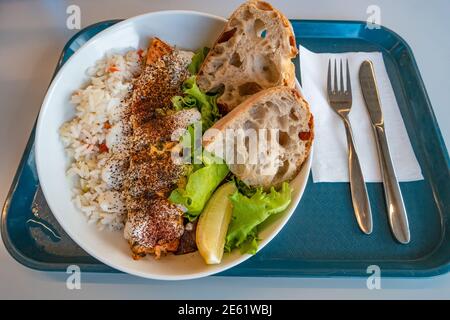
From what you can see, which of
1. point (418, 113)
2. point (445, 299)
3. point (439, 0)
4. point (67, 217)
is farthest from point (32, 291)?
point (439, 0)

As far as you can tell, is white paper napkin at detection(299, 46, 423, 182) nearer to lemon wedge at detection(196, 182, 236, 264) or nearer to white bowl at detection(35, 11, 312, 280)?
white bowl at detection(35, 11, 312, 280)

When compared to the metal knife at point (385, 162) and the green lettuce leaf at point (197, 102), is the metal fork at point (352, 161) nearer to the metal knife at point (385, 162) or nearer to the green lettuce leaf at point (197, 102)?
the metal knife at point (385, 162)

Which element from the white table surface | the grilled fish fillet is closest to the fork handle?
the white table surface

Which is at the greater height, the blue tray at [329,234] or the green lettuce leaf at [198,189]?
the green lettuce leaf at [198,189]

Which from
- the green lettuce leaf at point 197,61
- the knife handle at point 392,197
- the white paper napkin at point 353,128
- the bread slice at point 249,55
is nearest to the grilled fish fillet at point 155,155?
the green lettuce leaf at point 197,61

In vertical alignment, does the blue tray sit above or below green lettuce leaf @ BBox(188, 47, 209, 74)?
below

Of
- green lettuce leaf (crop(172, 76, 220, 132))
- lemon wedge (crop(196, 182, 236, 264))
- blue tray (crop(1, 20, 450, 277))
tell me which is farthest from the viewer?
green lettuce leaf (crop(172, 76, 220, 132))
